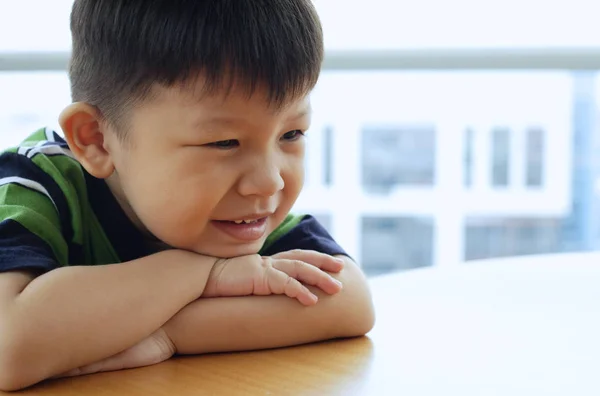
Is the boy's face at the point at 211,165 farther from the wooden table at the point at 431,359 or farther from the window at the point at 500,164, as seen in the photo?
the window at the point at 500,164

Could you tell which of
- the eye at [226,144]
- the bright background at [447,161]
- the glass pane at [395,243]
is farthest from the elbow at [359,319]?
the glass pane at [395,243]

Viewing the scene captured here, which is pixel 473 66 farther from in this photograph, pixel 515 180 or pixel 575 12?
pixel 515 180

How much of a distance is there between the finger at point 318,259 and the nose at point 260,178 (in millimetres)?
111

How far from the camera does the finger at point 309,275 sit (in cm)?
90

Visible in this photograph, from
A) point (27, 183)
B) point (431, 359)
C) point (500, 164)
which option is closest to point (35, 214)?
point (27, 183)

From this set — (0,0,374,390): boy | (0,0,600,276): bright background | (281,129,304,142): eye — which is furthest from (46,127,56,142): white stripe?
(0,0,600,276): bright background

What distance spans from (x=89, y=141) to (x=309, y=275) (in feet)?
0.96

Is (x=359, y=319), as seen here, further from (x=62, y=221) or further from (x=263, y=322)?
(x=62, y=221)

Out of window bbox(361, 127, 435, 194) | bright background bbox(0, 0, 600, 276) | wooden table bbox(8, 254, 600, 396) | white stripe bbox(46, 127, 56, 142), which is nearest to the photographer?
wooden table bbox(8, 254, 600, 396)

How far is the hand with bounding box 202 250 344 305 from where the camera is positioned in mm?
873

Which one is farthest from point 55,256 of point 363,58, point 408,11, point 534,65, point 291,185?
point 408,11

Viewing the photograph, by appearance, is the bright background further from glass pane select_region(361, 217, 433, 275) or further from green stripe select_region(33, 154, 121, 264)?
green stripe select_region(33, 154, 121, 264)

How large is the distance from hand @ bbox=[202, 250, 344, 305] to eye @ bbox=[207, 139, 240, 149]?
0.43 ft

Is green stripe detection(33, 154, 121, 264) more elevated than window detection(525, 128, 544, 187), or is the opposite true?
green stripe detection(33, 154, 121, 264)
